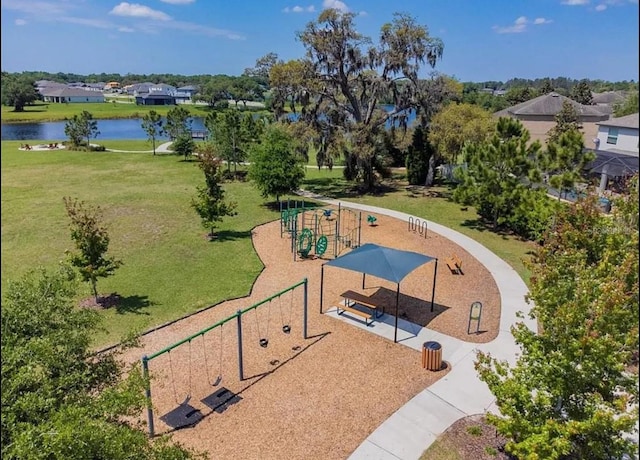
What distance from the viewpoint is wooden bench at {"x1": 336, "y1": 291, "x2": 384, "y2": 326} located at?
1338 centimetres

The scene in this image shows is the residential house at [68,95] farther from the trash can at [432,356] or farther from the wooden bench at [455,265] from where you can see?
the trash can at [432,356]

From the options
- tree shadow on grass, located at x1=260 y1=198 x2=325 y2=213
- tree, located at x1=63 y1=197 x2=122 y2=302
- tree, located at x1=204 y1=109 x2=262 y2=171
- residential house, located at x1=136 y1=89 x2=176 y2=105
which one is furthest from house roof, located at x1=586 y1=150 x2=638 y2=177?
residential house, located at x1=136 y1=89 x2=176 y2=105

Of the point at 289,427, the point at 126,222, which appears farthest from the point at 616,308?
the point at 126,222

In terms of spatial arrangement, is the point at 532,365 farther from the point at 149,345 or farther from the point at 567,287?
the point at 149,345

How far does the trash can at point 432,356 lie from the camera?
11.1 metres

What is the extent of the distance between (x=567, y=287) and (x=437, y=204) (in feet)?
71.3

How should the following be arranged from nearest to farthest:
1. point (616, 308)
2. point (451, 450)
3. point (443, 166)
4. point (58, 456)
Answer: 1. point (58, 456)
2. point (616, 308)
3. point (451, 450)
4. point (443, 166)

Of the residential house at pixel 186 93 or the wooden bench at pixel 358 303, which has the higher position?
the residential house at pixel 186 93

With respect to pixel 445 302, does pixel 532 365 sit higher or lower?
higher

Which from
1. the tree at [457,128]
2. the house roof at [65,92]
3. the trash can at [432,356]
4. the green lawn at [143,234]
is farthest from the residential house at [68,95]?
the trash can at [432,356]

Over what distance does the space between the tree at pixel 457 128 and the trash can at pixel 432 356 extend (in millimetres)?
18981

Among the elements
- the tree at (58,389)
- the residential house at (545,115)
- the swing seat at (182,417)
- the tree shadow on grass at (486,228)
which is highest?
the residential house at (545,115)

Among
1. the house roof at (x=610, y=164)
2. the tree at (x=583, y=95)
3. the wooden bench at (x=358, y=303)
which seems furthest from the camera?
the tree at (x=583, y=95)

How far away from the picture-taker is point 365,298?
1439cm
